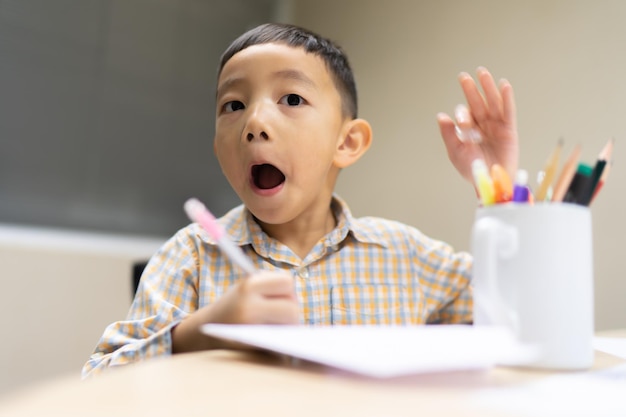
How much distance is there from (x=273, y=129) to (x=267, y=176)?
10 cm

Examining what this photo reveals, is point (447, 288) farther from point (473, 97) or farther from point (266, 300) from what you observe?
point (266, 300)

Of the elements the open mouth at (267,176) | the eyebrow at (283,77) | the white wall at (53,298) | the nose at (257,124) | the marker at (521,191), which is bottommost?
the white wall at (53,298)

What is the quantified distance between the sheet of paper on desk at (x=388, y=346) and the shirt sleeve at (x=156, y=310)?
0.18m

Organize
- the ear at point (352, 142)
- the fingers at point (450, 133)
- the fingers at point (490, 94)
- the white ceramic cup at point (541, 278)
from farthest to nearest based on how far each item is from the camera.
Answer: the ear at point (352, 142)
the fingers at point (450, 133)
the fingers at point (490, 94)
the white ceramic cup at point (541, 278)

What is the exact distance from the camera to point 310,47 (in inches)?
38.1

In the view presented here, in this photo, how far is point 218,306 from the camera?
553 mm

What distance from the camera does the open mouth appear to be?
2.99ft

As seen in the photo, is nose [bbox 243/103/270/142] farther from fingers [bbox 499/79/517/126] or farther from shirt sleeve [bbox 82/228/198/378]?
fingers [bbox 499/79/517/126]

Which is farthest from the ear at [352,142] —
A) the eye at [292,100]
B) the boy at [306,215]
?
the eye at [292,100]

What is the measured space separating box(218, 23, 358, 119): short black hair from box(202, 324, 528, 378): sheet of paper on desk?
1.94 feet

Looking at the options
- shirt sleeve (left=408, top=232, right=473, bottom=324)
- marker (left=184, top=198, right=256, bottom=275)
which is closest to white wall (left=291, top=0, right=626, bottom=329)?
shirt sleeve (left=408, top=232, right=473, bottom=324)

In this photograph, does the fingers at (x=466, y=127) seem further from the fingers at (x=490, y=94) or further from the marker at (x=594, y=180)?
the marker at (x=594, y=180)

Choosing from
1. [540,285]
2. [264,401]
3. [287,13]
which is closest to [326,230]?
[540,285]

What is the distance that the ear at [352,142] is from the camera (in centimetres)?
102
